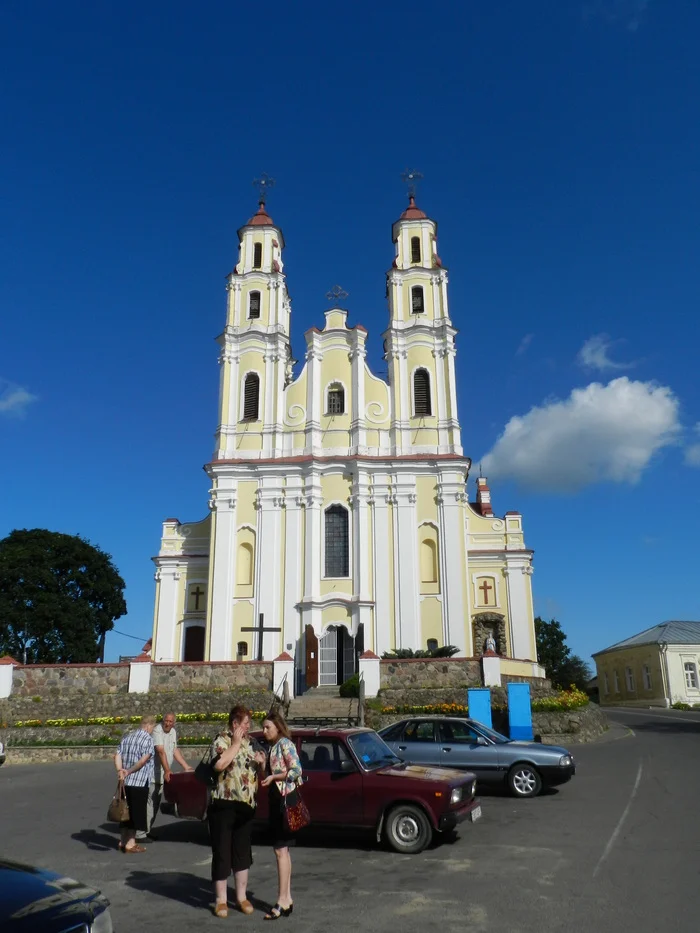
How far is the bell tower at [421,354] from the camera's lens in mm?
34531

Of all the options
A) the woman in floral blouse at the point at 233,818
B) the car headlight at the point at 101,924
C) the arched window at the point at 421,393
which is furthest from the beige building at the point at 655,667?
the car headlight at the point at 101,924

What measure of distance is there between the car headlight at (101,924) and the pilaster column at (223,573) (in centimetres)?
2767

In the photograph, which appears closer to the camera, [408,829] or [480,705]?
[408,829]

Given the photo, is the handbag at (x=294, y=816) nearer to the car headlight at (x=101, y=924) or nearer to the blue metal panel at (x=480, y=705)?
the car headlight at (x=101, y=924)

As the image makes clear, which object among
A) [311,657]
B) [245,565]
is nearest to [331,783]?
[311,657]

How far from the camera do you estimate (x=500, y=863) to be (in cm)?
759

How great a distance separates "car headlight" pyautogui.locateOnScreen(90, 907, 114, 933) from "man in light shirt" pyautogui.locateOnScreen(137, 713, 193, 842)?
16.2 ft

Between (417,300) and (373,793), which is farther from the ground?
(417,300)

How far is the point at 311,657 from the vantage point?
29812 millimetres

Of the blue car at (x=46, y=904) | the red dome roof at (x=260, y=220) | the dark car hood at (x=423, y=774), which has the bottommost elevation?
the blue car at (x=46, y=904)

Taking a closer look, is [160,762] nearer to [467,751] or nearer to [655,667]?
[467,751]

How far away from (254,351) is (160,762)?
2878 cm

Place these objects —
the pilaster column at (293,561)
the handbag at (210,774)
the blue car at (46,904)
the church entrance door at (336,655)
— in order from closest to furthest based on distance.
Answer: the blue car at (46,904)
the handbag at (210,774)
the church entrance door at (336,655)
the pilaster column at (293,561)

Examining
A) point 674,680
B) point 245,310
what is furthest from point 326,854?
point 674,680
